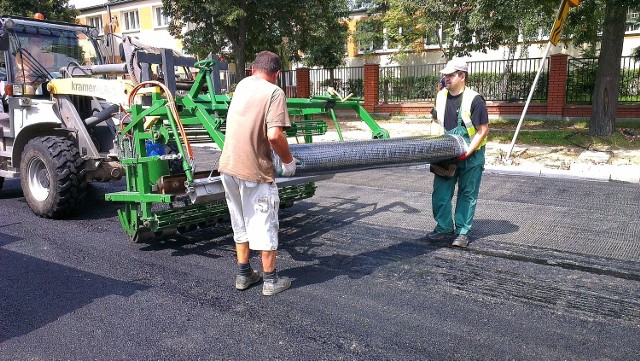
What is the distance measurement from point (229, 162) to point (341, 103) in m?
2.11

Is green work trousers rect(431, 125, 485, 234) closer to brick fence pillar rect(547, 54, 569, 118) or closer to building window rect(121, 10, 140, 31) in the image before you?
brick fence pillar rect(547, 54, 569, 118)

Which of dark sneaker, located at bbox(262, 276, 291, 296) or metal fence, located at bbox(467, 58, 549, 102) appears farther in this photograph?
metal fence, located at bbox(467, 58, 549, 102)

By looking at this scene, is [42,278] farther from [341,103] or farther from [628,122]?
[628,122]

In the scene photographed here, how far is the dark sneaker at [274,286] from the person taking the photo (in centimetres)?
412

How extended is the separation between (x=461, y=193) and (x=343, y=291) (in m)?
1.79

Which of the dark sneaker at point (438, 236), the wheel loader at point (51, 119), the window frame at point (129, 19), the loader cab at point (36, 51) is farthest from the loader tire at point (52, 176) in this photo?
the window frame at point (129, 19)

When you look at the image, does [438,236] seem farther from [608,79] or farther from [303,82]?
[303,82]

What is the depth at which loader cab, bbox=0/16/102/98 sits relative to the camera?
7.02m

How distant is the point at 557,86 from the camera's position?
15.1 m

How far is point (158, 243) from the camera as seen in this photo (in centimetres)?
551

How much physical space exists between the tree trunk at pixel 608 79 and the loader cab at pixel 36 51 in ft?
35.2

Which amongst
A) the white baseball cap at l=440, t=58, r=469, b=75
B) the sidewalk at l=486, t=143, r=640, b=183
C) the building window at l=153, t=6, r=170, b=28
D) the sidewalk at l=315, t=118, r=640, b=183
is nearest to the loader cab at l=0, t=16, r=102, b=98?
the white baseball cap at l=440, t=58, r=469, b=75

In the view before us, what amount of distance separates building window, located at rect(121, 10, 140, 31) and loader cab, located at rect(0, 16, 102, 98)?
3059cm

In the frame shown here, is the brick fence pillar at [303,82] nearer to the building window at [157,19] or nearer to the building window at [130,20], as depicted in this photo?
the building window at [157,19]
